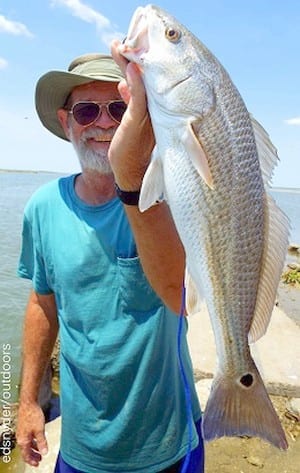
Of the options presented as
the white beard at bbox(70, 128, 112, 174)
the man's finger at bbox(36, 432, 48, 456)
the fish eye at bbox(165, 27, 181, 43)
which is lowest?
the man's finger at bbox(36, 432, 48, 456)

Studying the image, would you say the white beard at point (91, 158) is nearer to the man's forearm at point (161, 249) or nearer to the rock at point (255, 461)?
the man's forearm at point (161, 249)

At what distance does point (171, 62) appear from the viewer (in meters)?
1.75

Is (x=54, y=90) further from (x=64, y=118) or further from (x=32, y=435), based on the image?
(x=32, y=435)

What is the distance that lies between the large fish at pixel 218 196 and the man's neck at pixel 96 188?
1022mm

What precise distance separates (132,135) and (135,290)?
94 centimetres

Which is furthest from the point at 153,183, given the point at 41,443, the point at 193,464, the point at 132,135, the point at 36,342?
the point at 41,443

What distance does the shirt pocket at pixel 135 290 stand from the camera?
2.56 meters

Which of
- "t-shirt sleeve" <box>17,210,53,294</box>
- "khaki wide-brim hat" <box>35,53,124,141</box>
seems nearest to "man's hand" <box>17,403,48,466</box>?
"t-shirt sleeve" <box>17,210,53,294</box>

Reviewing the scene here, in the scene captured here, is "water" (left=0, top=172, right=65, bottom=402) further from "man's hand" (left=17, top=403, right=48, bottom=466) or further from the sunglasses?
the sunglasses

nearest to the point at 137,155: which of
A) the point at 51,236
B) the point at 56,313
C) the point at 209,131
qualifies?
the point at 209,131

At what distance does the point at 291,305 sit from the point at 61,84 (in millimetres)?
10385

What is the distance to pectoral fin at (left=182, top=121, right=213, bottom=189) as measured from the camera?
161 centimetres

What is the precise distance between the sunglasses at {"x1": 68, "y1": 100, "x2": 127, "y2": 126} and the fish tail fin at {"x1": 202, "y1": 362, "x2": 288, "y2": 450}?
1.58 m

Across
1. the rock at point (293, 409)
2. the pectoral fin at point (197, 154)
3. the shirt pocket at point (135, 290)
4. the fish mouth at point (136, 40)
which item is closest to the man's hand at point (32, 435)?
the shirt pocket at point (135, 290)
